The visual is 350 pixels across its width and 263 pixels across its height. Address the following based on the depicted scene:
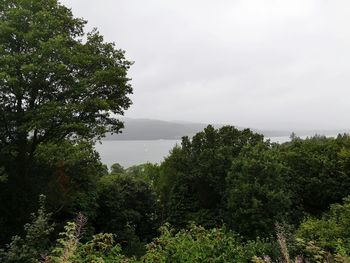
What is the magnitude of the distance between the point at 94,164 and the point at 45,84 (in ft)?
14.4

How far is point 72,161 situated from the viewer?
565 inches

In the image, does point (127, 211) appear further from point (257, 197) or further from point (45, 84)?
point (45, 84)

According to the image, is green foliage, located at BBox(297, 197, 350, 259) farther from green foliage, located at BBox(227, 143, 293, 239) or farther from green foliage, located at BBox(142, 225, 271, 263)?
green foliage, located at BBox(227, 143, 293, 239)

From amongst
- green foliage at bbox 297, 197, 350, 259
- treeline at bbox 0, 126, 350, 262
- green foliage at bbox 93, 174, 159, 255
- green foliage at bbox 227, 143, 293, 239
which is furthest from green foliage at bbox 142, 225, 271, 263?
green foliage at bbox 93, 174, 159, 255

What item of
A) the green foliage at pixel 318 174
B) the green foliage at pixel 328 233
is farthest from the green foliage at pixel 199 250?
the green foliage at pixel 318 174

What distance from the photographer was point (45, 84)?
12.1 metres

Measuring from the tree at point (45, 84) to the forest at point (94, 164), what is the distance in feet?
0.13

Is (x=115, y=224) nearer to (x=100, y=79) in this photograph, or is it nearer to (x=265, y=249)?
(x=100, y=79)

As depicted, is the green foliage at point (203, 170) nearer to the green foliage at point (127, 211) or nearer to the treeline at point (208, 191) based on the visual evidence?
the treeline at point (208, 191)

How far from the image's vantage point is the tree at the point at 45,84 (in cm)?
1120

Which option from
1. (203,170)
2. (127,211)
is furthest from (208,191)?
(127,211)

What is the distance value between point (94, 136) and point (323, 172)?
10515 mm

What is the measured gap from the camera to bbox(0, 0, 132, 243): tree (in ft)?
36.7

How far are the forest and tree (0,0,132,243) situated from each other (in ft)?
0.13
